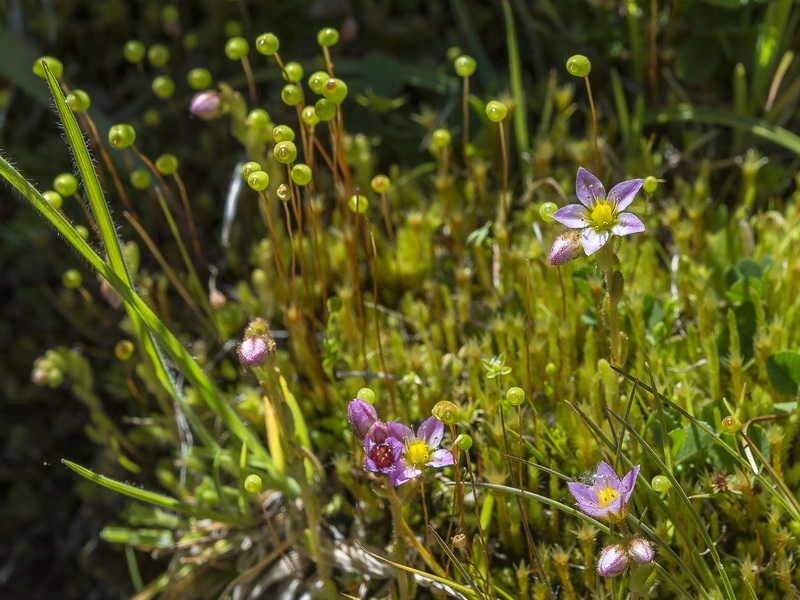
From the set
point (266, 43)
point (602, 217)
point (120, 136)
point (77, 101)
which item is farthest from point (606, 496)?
point (77, 101)

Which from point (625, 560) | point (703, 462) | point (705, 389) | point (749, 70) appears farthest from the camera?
point (749, 70)

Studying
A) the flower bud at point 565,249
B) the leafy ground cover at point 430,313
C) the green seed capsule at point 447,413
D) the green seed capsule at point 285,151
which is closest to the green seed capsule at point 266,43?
the leafy ground cover at point 430,313

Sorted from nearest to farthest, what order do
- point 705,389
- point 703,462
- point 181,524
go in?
point 703,462 < point 705,389 < point 181,524

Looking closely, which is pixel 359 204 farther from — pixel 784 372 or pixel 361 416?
pixel 784 372

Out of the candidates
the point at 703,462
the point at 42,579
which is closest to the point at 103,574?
the point at 42,579

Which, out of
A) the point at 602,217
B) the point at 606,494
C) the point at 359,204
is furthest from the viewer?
the point at 359,204

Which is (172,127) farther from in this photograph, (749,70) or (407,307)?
(749,70)

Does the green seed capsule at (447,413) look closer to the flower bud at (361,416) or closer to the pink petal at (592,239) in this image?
the flower bud at (361,416)
